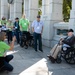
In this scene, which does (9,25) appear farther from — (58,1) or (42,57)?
Result: (42,57)

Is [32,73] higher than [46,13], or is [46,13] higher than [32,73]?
[46,13]

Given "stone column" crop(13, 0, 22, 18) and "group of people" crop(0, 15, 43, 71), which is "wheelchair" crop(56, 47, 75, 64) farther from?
"stone column" crop(13, 0, 22, 18)

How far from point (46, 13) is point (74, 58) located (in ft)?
18.9

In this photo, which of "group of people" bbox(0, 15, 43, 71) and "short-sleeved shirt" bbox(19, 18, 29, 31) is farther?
"short-sleeved shirt" bbox(19, 18, 29, 31)

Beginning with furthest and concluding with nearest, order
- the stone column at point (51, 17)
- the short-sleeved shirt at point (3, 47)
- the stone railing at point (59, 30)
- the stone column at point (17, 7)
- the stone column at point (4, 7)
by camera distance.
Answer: the stone column at point (4, 7) → the stone column at point (17, 7) → the stone column at point (51, 17) → the stone railing at point (59, 30) → the short-sleeved shirt at point (3, 47)

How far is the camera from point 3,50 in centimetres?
679

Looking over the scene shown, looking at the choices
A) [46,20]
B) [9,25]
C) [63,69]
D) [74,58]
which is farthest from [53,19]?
[63,69]

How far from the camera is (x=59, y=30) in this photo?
479 inches

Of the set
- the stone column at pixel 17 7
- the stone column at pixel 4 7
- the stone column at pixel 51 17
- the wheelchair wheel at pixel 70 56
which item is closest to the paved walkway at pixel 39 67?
the wheelchair wheel at pixel 70 56

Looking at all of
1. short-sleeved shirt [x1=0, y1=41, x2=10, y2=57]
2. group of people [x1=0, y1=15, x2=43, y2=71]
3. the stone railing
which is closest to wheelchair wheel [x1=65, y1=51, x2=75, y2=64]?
group of people [x1=0, y1=15, x2=43, y2=71]

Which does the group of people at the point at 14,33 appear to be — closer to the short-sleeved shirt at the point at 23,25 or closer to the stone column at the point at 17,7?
the short-sleeved shirt at the point at 23,25

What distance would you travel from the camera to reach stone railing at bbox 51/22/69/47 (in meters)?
11.4

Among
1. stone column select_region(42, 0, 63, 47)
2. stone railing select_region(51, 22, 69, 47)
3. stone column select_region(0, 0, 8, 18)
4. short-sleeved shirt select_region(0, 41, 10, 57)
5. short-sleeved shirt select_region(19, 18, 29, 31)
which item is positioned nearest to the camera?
short-sleeved shirt select_region(0, 41, 10, 57)

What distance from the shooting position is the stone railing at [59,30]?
37.5ft
